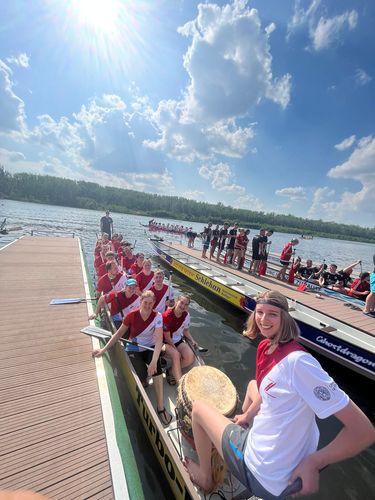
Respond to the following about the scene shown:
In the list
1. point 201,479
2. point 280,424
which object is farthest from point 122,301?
point 280,424

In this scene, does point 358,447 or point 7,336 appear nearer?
point 358,447

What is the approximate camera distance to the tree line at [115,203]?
9275 centimetres

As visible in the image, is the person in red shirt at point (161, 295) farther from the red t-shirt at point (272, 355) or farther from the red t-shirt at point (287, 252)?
the red t-shirt at point (287, 252)

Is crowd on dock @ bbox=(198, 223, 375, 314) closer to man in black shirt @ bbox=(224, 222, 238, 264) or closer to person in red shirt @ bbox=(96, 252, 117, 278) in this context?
man in black shirt @ bbox=(224, 222, 238, 264)

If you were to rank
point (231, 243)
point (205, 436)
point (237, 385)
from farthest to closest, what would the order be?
point (231, 243)
point (237, 385)
point (205, 436)

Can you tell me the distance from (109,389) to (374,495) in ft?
14.5

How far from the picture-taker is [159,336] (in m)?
4.30

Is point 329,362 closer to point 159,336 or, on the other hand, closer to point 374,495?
point 374,495

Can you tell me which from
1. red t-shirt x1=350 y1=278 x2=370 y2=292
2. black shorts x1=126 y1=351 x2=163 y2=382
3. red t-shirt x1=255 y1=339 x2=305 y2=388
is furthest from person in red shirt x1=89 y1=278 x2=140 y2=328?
red t-shirt x1=350 y1=278 x2=370 y2=292

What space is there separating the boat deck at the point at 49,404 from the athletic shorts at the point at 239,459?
1.57 metres

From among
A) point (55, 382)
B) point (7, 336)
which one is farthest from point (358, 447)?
point (7, 336)

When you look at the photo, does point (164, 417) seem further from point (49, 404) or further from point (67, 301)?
point (67, 301)

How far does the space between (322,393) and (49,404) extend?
3.91m

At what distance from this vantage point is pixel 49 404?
375cm
